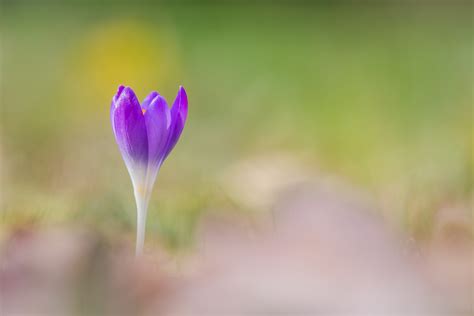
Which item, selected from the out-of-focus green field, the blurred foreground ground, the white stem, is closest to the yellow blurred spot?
the out-of-focus green field

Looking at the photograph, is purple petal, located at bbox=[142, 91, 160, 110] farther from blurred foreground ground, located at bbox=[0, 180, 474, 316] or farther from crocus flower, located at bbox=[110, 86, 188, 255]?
blurred foreground ground, located at bbox=[0, 180, 474, 316]

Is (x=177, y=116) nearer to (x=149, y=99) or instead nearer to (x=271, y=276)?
(x=149, y=99)

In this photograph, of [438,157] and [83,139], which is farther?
[83,139]

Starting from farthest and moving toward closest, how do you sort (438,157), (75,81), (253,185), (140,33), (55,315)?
1. (140,33)
2. (75,81)
3. (438,157)
4. (253,185)
5. (55,315)

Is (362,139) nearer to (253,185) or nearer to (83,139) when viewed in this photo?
(83,139)

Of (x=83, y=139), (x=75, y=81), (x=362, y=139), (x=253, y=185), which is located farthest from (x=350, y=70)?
(x=253, y=185)

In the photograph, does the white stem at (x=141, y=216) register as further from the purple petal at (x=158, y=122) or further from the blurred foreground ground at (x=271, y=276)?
the blurred foreground ground at (x=271, y=276)

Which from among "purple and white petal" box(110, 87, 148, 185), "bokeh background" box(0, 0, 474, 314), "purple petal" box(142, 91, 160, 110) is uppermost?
"bokeh background" box(0, 0, 474, 314)
